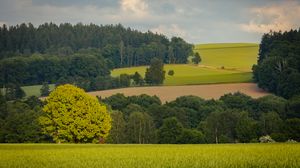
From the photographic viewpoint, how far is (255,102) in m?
155

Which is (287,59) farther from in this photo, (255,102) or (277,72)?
(255,102)

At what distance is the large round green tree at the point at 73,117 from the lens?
83750mm

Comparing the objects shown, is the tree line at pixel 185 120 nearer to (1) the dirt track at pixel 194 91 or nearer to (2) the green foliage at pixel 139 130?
(2) the green foliage at pixel 139 130

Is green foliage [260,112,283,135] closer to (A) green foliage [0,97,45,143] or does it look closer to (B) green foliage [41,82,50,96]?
(A) green foliage [0,97,45,143]

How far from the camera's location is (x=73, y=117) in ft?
278

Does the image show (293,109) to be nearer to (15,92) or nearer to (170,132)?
(170,132)

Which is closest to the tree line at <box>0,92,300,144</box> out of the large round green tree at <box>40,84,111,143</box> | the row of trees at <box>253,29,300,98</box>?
the row of trees at <box>253,29,300,98</box>

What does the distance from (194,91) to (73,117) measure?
320ft

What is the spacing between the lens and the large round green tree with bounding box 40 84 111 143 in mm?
83750

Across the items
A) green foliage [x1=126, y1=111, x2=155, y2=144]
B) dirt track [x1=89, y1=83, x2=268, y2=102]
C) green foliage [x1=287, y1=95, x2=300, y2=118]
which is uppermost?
dirt track [x1=89, y1=83, x2=268, y2=102]

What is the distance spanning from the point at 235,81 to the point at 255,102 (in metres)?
37.4

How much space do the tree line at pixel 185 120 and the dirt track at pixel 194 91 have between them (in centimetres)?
744

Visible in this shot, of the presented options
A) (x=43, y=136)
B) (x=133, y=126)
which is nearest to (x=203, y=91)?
(x=133, y=126)

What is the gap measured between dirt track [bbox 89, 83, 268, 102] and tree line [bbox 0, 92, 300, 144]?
7443 millimetres
